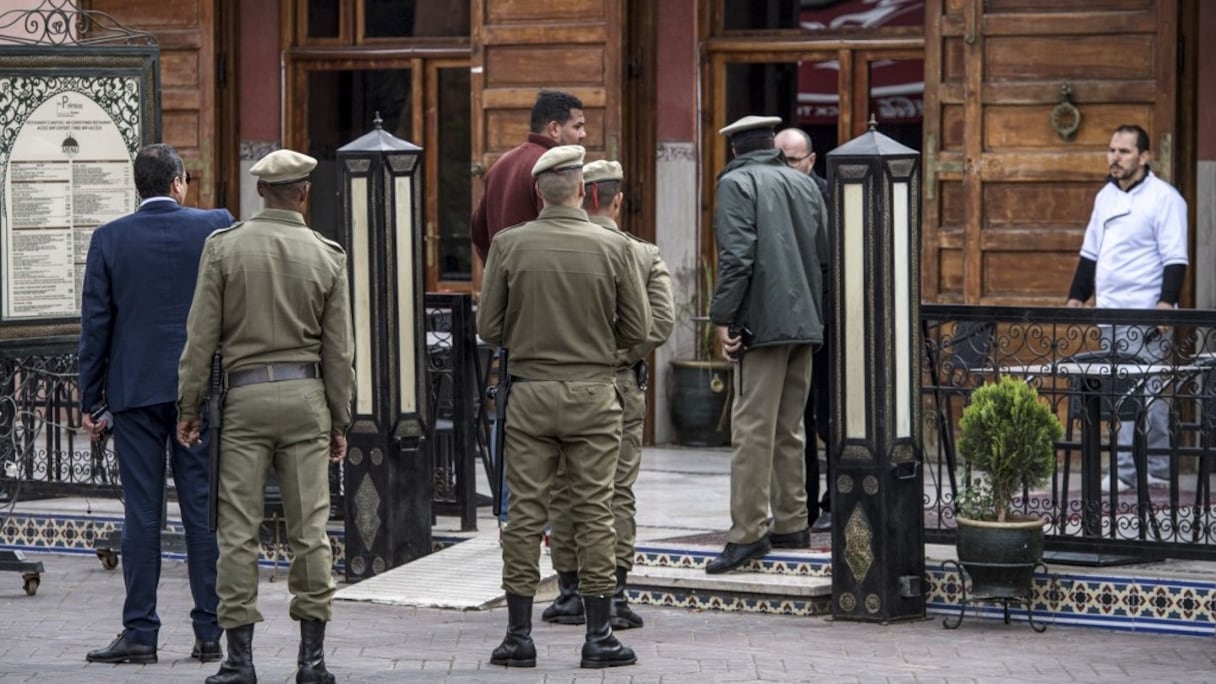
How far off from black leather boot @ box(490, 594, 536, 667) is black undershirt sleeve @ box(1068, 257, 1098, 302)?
15.9ft

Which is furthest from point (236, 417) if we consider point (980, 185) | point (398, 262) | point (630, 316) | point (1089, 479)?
point (980, 185)

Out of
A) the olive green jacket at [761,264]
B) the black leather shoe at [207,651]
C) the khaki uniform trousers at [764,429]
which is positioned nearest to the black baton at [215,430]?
the black leather shoe at [207,651]

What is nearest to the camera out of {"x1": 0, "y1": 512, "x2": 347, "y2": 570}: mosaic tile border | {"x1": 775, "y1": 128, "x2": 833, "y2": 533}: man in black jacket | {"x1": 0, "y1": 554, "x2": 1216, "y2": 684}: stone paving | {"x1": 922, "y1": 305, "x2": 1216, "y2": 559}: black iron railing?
{"x1": 0, "y1": 554, "x2": 1216, "y2": 684}: stone paving

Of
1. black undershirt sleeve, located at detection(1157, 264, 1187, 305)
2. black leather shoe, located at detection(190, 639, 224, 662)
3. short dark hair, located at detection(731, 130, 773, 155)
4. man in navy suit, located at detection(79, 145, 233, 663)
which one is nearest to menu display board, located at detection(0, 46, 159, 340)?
man in navy suit, located at detection(79, 145, 233, 663)

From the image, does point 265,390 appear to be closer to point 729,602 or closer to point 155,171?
point 155,171

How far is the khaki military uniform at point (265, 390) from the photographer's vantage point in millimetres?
7973

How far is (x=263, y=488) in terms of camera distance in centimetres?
804

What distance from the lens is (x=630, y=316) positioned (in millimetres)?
8562

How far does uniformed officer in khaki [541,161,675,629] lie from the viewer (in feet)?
28.8

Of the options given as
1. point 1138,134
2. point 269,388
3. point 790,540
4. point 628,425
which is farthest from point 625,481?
point 1138,134

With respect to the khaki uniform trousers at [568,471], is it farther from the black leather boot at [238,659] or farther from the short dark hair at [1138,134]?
the short dark hair at [1138,134]

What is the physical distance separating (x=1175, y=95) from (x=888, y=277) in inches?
164

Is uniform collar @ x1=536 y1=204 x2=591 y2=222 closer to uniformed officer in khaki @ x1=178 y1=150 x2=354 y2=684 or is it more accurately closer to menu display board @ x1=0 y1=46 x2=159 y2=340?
uniformed officer in khaki @ x1=178 y1=150 x2=354 y2=684

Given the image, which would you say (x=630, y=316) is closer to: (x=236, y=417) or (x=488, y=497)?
(x=236, y=417)
